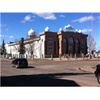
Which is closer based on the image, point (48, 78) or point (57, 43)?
point (48, 78)

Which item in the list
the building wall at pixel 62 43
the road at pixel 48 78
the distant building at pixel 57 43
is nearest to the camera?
the road at pixel 48 78

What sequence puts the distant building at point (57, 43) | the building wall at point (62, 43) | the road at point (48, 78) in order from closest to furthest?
the road at point (48, 78)
the distant building at point (57, 43)
the building wall at point (62, 43)

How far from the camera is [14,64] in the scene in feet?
81.1

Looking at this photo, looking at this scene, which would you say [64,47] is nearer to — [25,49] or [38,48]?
[38,48]

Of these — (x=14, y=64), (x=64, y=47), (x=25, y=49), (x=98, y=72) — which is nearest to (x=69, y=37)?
(x=64, y=47)

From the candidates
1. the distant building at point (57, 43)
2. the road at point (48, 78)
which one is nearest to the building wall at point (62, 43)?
the distant building at point (57, 43)

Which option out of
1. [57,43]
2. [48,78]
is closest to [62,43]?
[57,43]

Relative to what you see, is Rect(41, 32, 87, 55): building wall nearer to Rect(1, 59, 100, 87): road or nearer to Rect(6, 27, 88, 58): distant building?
Rect(6, 27, 88, 58): distant building

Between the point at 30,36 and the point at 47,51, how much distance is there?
20.6 metres

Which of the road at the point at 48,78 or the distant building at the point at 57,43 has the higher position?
the distant building at the point at 57,43

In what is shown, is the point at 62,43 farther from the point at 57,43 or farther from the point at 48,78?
the point at 48,78

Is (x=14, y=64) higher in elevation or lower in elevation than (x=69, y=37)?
lower

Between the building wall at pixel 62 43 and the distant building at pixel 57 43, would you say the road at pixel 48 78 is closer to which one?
the distant building at pixel 57 43

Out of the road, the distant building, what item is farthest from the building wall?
the road
